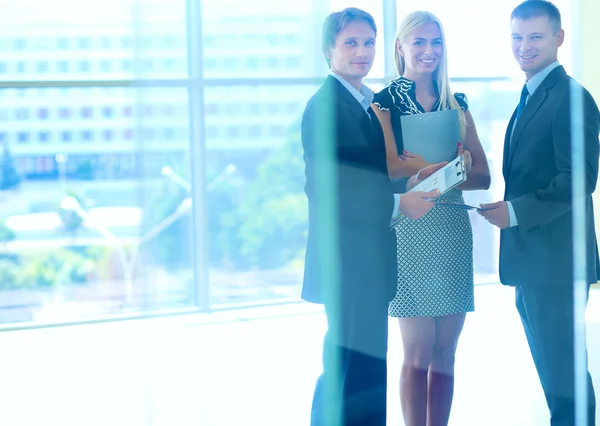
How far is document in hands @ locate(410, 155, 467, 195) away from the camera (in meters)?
1.78

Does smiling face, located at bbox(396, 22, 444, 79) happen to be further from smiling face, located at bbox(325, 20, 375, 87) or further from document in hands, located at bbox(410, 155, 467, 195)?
document in hands, located at bbox(410, 155, 467, 195)

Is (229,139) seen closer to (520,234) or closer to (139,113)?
(139,113)

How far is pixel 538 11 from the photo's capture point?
6.77ft

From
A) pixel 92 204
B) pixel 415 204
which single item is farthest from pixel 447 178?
pixel 92 204

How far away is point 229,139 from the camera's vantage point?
5836mm

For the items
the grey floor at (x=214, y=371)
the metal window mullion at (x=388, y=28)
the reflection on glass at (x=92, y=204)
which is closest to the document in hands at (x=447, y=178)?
the grey floor at (x=214, y=371)

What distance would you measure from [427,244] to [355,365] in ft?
1.38

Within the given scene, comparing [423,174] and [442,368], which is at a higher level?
[423,174]

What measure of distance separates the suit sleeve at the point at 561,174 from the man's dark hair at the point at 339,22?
23.1 inches

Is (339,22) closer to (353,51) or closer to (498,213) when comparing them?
(353,51)

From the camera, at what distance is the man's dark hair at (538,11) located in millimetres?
2064

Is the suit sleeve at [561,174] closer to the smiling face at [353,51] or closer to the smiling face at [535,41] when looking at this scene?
the smiling face at [535,41]

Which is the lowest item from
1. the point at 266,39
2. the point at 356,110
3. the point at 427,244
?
the point at 427,244

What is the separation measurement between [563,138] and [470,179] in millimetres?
279
